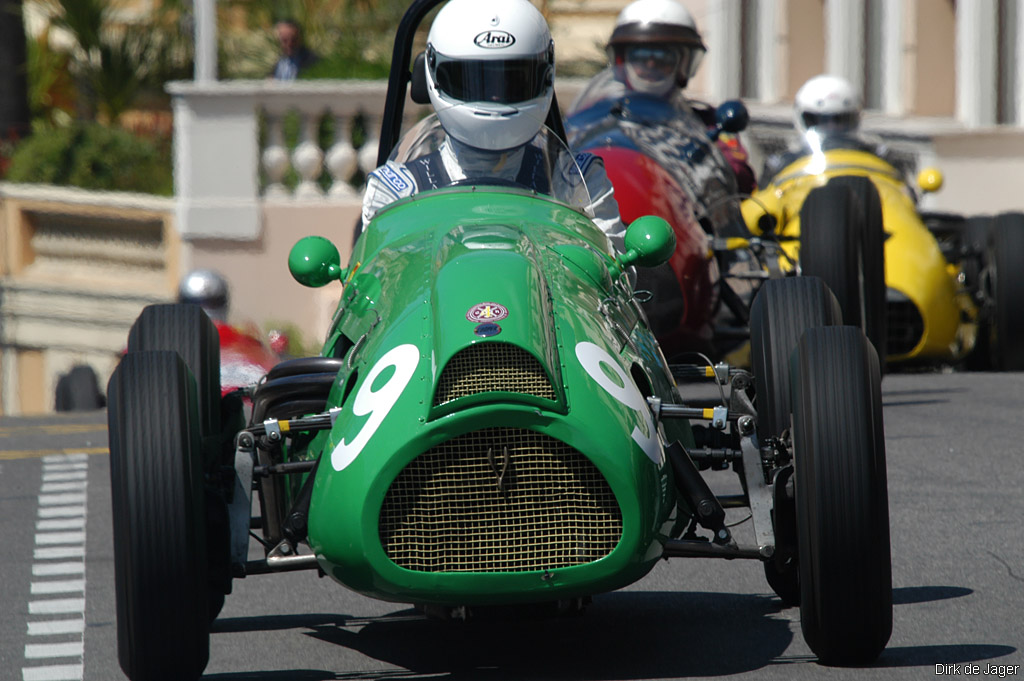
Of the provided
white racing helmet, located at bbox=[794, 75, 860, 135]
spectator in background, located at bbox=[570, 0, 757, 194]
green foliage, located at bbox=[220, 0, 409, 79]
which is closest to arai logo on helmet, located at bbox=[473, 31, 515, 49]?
spectator in background, located at bbox=[570, 0, 757, 194]

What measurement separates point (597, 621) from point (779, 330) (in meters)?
1.05

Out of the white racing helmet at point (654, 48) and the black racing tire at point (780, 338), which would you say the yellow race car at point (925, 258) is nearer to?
the white racing helmet at point (654, 48)

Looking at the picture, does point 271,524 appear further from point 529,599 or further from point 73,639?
point 529,599

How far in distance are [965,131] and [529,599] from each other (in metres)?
16.6

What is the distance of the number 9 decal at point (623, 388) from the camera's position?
487 cm

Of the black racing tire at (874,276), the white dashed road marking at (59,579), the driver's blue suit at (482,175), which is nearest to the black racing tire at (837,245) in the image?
the black racing tire at (874,276)

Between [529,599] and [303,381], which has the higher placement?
[303,381]

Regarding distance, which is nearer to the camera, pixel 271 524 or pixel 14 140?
pixel 271 524

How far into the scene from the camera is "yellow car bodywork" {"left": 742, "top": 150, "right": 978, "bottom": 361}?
11844 mm

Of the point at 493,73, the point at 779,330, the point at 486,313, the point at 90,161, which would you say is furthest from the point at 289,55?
the point at 486,313

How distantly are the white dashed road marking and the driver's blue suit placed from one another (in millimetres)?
1693

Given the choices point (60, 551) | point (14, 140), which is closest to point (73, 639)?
point (60, 551)

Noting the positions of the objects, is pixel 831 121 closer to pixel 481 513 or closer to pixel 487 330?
pixel 487 330

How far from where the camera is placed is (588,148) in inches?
416
